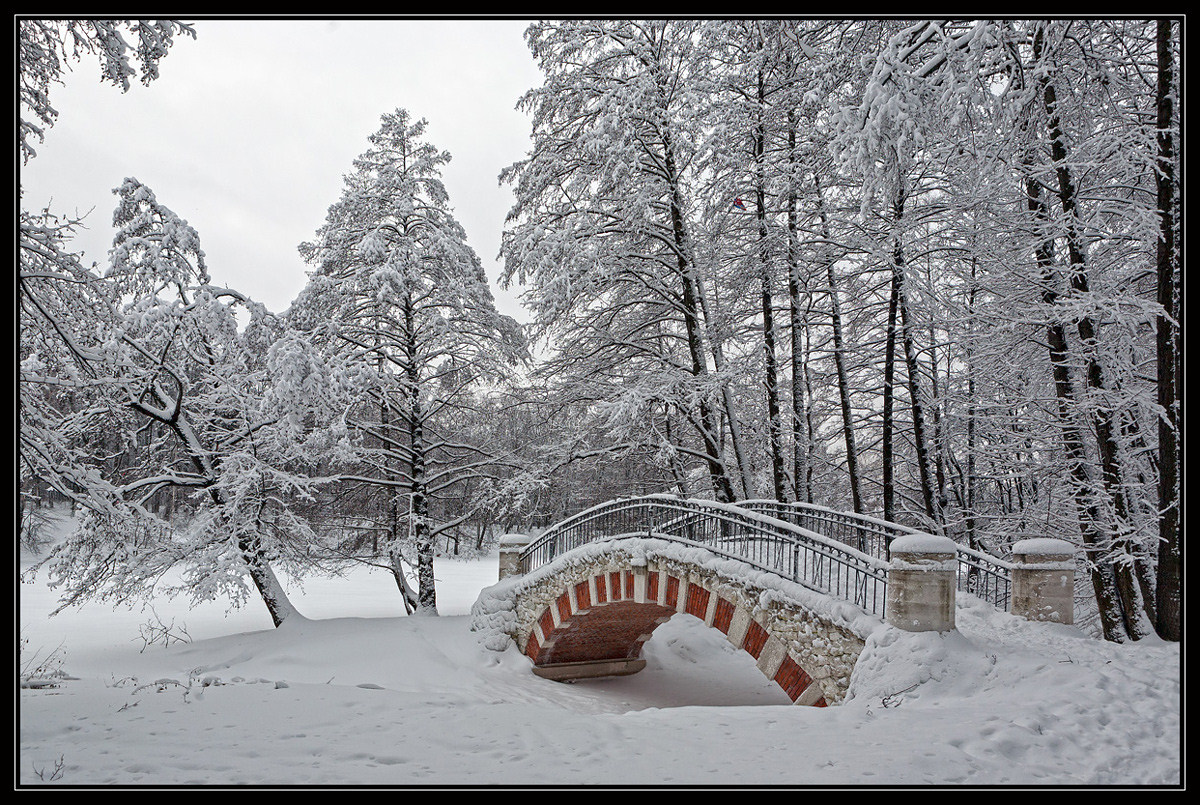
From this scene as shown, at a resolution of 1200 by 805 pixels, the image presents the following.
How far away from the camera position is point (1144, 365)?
9914mm

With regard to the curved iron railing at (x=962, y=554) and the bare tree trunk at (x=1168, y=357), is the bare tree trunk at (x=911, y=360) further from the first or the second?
the bare tree trunk at (x=1168, y=357)

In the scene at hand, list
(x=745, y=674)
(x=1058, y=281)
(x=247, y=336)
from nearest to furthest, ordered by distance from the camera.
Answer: (x=1058, y=281) < (x=247, y=336) < (x=745, y=674)

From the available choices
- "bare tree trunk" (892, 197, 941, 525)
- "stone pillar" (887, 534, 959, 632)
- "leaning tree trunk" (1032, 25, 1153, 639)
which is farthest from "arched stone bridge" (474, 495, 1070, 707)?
"bare tree trunk" (892, 197, 941, 525)

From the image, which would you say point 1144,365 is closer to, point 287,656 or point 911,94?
point 911,94

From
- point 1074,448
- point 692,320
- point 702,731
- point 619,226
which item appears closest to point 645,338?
point 692,320

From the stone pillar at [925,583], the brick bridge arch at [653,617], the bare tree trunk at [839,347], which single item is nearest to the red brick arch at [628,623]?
the brick bridge arch at [653,617]

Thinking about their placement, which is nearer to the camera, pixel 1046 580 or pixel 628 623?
pixel 1046 580

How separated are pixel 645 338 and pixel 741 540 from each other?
5.81 m

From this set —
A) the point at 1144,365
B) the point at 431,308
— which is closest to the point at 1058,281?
the point at 1144,365

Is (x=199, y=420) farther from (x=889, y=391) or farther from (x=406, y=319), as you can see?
(x=889, y=391)

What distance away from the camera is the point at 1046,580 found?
845 centimetres

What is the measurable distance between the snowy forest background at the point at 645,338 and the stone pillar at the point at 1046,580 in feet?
1.72
